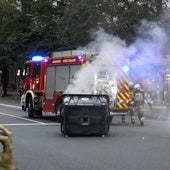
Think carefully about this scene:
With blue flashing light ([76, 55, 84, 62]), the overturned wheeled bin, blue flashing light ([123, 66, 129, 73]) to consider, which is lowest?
the overturned wheeled bin

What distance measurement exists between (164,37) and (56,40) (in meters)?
16.8

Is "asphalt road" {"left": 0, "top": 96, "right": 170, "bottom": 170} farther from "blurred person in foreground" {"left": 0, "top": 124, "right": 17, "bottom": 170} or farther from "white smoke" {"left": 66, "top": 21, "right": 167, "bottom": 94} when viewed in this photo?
"blurred person in foreground" {"left": 0, "top": 124, "right": 17, "bottom": 170}

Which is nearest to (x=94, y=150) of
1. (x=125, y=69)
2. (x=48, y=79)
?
(x=125, y=69)

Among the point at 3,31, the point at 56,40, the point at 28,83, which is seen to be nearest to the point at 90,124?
the point at 28,83

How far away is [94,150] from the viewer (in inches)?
447

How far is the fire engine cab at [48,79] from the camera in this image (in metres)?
20.1

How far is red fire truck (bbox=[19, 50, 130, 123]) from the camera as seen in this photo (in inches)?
772

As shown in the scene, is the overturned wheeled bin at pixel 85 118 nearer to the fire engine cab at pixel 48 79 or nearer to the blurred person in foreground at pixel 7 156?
the fire engine cab at pixel 48 79

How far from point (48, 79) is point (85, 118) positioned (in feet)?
22.5

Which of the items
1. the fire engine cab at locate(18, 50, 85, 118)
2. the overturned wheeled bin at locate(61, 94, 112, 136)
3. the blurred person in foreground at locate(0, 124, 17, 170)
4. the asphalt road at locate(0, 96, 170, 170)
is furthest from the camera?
the fire engine cab at locate(18, 50, 85, 118)

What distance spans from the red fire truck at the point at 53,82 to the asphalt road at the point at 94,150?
3520 millimetres

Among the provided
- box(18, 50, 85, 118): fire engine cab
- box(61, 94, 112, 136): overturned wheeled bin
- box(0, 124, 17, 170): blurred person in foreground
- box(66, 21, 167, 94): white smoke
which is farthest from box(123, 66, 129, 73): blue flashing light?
box(0, 124, 17, 170): blurred person in foreground

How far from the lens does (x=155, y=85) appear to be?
28797 mm

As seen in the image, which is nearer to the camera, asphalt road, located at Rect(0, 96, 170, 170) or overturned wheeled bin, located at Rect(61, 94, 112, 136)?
asphalt road, located at Rect(0, 96, 170, 170)
